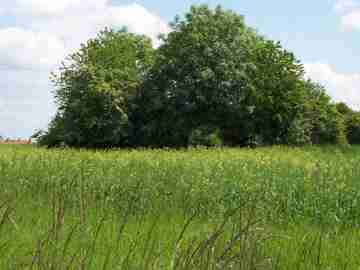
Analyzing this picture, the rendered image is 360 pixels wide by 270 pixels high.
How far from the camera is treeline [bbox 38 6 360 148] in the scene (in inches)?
1506

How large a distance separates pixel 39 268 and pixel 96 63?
135 feet

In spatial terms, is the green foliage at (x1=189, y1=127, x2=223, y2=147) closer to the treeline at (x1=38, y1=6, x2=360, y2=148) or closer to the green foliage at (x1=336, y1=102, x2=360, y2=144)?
the treeline at (x1=38, y1=6, x2=360, y2=148)

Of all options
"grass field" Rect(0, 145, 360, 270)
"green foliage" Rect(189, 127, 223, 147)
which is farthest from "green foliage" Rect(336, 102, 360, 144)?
"grass field" Rect(0, 145, 360, 270)

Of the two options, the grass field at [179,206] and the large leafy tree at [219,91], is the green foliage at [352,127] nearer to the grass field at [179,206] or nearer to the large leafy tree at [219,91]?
the large leafy tree at [219,91]

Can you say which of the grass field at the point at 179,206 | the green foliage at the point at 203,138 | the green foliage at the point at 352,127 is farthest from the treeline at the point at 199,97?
the grass field at the point at 179,206

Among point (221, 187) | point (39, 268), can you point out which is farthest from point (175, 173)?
point (39, 268)

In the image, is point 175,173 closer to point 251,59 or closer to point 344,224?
point 344,224

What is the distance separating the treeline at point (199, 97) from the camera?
3825cm

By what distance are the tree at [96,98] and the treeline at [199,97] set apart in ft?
0.23

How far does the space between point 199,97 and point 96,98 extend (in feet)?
23.6

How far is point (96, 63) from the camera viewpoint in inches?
1677

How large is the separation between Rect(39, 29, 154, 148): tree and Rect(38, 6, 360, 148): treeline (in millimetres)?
69

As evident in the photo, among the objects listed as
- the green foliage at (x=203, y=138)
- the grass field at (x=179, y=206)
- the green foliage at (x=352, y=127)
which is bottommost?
the grass field at (x=179, y=206)

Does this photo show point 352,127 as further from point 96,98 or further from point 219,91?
point 96,98
